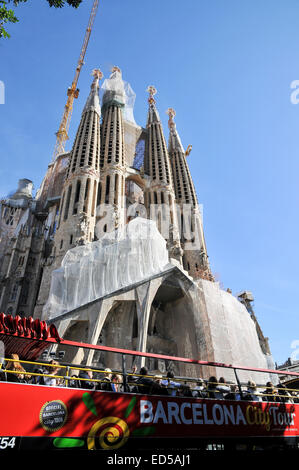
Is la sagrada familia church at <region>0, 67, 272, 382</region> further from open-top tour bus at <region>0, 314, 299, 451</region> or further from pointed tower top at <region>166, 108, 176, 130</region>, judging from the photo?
open-top tour bus at <region>0, 314, 299, 451</region>

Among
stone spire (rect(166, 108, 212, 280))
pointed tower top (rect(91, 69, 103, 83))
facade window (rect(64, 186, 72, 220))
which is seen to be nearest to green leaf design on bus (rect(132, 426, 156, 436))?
facade window (rect(64, 186, 72, 220))

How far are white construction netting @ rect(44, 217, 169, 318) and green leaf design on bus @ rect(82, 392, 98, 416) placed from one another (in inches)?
606

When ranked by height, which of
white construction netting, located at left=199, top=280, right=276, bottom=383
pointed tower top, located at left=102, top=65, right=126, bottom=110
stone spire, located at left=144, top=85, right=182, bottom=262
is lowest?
white construction netting, located at left=199, top=280, right=276, bottom=383

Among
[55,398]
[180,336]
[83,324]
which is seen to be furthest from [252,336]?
[55,398]

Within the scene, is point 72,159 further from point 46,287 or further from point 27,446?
point 27,446

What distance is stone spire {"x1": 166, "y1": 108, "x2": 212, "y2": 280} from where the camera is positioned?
32.5 m

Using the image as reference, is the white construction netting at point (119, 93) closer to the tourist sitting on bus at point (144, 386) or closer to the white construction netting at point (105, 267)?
the white construction netting at point (105, 267)

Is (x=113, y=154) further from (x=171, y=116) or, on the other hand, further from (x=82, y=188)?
(x=171, y=116)

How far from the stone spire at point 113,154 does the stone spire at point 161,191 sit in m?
4.44

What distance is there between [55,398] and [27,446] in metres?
0.72

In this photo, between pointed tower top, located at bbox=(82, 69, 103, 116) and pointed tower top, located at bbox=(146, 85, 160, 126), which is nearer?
pointed tower top, located at bbox=(82, 69, 103, 116)

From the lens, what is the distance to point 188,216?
3703 cm

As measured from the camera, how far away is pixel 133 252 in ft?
77.0

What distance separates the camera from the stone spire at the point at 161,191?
31891 mm
